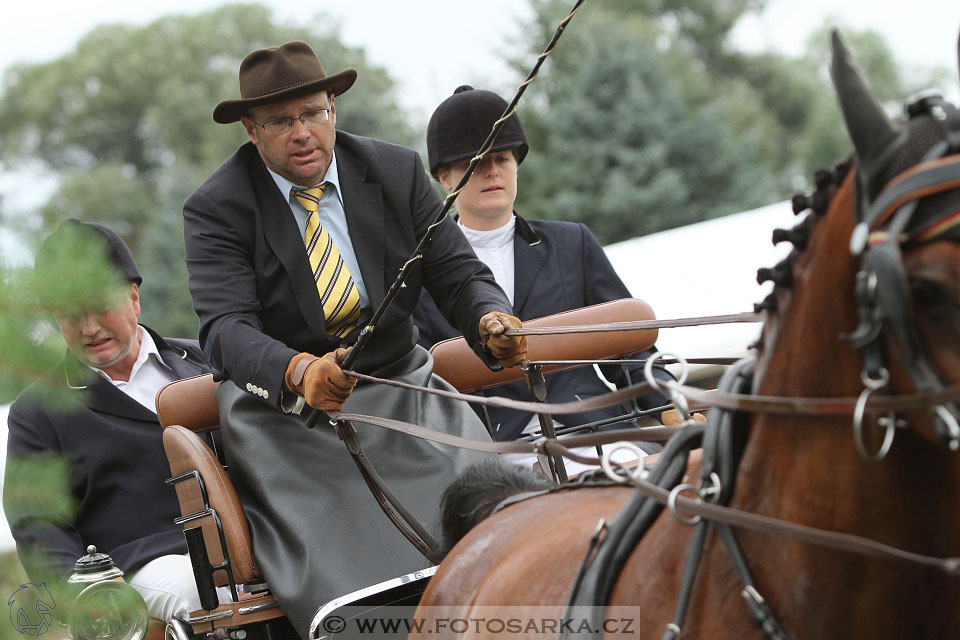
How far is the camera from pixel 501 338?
2945 millimetres

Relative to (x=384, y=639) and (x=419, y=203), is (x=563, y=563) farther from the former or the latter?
(x=419, y=203)

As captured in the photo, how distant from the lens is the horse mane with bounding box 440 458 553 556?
2682mm

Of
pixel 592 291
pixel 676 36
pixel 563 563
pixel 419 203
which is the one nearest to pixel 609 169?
pixel 592 291

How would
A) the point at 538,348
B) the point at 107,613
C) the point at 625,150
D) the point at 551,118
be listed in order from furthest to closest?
the point at 551,118, the point at 625,150, the point at 538,348, the point at 107,613

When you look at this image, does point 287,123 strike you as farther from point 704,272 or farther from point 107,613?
point 704,272

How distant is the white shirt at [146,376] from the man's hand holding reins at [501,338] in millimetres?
1700

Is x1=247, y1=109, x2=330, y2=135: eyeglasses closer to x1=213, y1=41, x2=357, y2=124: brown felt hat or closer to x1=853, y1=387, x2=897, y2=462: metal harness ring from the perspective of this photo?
x1=213, y1=41, x2=357, y2=124: brown felt hat

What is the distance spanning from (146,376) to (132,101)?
3582cm

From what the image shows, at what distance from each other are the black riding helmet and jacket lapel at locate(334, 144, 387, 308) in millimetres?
1126

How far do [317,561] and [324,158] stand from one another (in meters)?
1.22

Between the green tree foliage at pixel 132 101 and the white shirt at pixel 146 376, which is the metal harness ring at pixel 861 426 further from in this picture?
the green tree foliage at pixel 132 101

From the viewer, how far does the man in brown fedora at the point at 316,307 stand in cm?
299

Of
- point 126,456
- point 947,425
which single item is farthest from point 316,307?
point 947,425

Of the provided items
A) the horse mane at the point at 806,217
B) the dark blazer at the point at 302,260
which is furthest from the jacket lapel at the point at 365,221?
the horse mane at the point at 806,217
